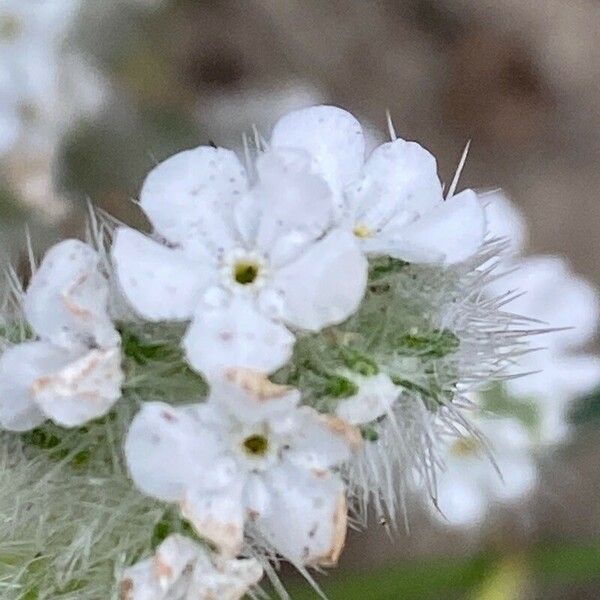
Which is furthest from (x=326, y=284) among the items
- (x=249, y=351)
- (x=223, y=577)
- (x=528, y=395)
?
(x=528, y=395)

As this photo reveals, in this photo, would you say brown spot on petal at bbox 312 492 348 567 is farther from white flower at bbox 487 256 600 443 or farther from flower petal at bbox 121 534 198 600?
white flower at bbox 487 256 600 443

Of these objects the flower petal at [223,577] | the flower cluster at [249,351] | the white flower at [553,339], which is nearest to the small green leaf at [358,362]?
the flower cluster at [249,351]

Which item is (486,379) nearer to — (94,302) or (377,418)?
(377,418)

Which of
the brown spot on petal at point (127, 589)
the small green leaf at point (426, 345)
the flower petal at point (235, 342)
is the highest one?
the flower petal at point (235, 342)

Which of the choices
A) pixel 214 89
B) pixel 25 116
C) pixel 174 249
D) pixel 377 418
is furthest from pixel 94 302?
pixel 214 89

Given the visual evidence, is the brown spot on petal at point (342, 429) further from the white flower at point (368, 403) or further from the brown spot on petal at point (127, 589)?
the brown spot on petal at point (127, 589)
